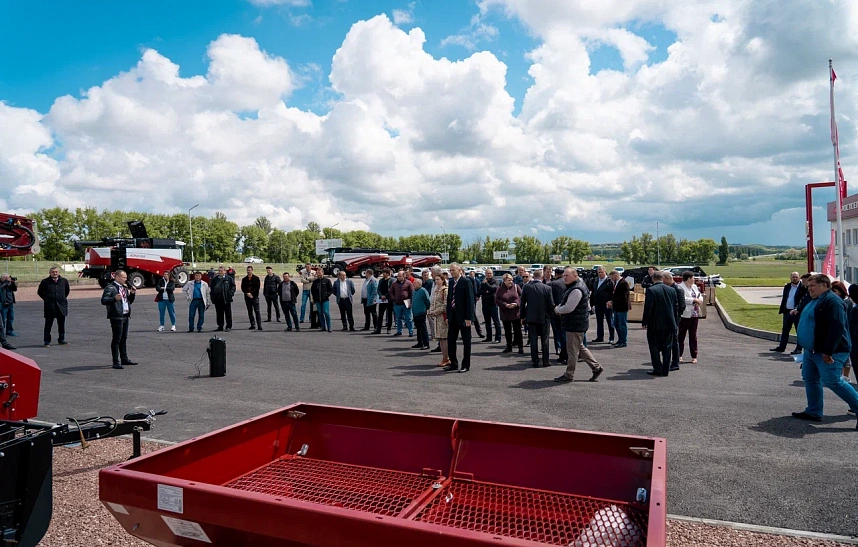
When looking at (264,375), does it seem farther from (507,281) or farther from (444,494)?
(444,494)

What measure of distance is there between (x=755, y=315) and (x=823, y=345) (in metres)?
15.5

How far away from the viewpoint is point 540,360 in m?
12.7

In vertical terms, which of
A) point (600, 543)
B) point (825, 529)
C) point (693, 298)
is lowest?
point (825, 529)

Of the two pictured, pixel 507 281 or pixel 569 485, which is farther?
pixel 507 281

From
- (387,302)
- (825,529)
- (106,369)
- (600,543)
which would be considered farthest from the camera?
(387,302)

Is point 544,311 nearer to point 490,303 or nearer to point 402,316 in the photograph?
point 490,303

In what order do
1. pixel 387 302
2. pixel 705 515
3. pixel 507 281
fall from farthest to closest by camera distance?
pixel 387 302
pixel 507 281
pixel 705 515

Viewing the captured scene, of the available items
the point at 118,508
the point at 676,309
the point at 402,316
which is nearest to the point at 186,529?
the point at 118,508

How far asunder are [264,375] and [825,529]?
9.14 m

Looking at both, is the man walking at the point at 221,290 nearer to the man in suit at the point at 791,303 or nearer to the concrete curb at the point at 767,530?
the man in suit at the point at 791,303

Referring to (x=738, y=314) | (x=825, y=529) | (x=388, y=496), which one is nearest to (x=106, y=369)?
(x=388, y=496)

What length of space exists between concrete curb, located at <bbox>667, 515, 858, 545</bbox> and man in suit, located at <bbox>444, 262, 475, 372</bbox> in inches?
261

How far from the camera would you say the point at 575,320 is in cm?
1012

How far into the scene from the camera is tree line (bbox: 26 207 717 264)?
86.4 metres
